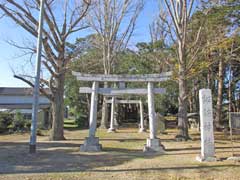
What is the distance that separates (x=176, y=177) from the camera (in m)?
6.07

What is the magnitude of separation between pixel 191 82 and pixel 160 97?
4.35 meters

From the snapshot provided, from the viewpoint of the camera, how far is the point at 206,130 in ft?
26.5

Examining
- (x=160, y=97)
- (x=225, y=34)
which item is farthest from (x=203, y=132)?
(x=160, y=97)

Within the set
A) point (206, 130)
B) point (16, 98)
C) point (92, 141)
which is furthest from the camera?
point (16, 98)

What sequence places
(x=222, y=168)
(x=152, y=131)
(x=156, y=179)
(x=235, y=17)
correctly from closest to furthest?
(x=156, y=179) < (x=222, y=168) < (x=152, y=131) < (x=235, y=17)

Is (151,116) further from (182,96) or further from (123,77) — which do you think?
(182,96)

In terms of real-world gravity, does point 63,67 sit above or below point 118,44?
below

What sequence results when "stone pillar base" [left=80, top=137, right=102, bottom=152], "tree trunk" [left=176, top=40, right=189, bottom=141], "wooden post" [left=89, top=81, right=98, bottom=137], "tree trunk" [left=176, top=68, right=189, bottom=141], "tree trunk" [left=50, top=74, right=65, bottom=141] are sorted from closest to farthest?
"stone pillar base" [left=80, top=137, right=102, bottom=152]
"wooden post" [left=89, top=81, right=98, bottom=137]
"tree trunk" [left=50, top=74, right=65, bottom=141]
"tree trunk" [left=176, top=40, right=189, bottom=141]
"tree trunk" [left=176, top=68, right=189, bottom=141]

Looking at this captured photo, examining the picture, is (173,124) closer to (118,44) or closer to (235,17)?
(118,44)

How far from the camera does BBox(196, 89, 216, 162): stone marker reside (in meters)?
7.82

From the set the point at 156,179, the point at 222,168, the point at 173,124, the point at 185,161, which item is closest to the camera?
the point at 156,179

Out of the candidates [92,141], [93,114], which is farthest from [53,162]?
[93,114]

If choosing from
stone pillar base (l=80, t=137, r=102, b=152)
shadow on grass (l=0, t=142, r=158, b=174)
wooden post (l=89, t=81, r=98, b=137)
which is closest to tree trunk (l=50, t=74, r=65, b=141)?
wooden post (l=89, t=81, r=98, b=137)

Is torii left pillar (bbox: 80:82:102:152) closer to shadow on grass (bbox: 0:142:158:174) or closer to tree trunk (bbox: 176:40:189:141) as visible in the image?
shadow on grass (bbox: 0:142:158:174)
